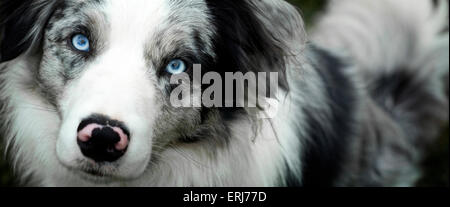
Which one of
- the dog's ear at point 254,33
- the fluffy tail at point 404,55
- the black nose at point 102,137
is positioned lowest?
the black nose at point 102,137

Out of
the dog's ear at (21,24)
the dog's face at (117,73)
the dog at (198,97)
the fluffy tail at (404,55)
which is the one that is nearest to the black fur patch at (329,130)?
the dog at (198,97)

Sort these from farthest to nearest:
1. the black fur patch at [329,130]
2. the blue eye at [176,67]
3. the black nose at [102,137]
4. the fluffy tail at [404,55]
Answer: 1. the fluffy tail at [404,55]
2. the black fur patch at [329,130]
3. the blue eye at [176,67]
4. the black nose at [102,137]

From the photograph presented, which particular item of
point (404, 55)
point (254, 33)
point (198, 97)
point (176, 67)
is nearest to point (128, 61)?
point (176, 67)

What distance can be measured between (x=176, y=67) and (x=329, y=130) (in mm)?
1239

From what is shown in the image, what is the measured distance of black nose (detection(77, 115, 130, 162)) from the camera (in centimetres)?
233

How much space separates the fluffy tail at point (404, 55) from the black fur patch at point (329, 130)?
0.49 m

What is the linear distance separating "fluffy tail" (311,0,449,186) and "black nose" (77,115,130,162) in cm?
218

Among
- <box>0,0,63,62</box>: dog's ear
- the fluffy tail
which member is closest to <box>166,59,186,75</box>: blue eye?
<box>0,0,63,62</box>: dog's ear

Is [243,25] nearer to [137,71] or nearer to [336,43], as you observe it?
→ [137,71]

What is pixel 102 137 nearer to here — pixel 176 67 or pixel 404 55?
pixel 176 67

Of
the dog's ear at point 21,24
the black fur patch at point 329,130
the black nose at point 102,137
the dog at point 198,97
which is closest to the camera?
the black nose at point 102,137

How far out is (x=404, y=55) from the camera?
4316mm

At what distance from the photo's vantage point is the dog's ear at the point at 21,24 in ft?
9.26

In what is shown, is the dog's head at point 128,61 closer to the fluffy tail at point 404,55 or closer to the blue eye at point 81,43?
the blue eye at point 81,43
